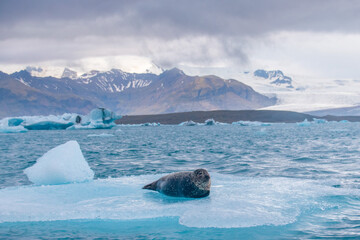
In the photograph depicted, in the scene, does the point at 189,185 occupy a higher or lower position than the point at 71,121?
lower

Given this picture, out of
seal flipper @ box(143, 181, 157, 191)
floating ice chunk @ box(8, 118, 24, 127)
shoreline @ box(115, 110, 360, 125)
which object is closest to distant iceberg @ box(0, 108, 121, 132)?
floating ice chunk @ box(8, 118, 24, 127)

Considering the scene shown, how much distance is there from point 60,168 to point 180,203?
3.81 metres

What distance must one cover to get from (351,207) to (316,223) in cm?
126

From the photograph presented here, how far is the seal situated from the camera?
7.30 m

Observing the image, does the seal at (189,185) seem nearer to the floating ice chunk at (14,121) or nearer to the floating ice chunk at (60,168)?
the floating ice chunk at (60,168)

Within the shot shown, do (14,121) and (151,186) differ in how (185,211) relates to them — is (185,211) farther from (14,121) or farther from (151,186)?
(14,121)

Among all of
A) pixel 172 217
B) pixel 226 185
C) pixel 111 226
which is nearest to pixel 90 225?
pixel 111 226

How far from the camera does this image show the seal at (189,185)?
287 inches

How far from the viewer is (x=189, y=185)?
7.36 m

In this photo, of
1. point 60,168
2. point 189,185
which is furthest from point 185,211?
point 60,168

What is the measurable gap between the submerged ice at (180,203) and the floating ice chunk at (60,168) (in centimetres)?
73

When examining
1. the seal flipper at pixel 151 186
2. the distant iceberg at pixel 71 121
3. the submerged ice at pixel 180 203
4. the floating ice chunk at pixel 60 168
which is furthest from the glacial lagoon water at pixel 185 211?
the distant iceberg at pixel 71 121

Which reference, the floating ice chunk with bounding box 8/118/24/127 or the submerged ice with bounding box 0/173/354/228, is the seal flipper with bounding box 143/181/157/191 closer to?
the submerged ice with bounding box 0/173/354/228

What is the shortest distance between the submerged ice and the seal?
0.57 ft
